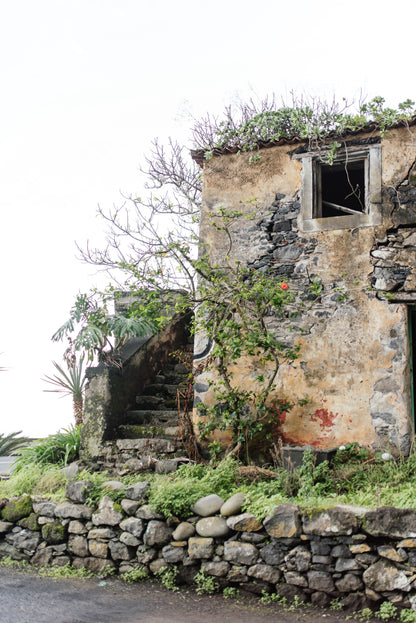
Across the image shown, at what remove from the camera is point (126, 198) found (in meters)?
10.9

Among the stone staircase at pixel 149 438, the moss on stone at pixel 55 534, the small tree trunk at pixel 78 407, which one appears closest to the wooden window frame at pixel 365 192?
the stone staircase at pixel 149 438

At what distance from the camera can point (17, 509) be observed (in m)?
6.50

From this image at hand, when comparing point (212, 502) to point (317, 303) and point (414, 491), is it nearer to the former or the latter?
point (414, 491)

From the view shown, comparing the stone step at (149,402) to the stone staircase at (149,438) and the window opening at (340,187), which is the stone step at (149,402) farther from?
the window opening at (340,187)

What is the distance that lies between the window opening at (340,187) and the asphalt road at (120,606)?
464 cm

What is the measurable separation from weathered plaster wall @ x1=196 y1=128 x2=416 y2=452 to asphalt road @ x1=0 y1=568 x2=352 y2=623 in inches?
94.4

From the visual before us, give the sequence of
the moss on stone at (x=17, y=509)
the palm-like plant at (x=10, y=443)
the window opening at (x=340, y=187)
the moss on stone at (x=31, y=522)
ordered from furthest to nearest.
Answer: the palm-like plant at (x=10, y=443)
the window opening at (x=340, y=187)
the moss on stone at (x=17, y=509)
the moss on stone at (x=31, y=522)

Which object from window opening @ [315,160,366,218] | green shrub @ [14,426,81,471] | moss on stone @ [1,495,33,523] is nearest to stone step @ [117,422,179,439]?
green shrub @ [14,426,81,471]

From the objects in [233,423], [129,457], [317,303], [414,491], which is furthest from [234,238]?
[414,491]

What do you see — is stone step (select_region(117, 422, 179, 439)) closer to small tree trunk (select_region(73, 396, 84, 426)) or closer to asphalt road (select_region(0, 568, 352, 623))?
small tree trunk (select_region(73, 396, 84, 426))

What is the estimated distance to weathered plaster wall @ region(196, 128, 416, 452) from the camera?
6762mm

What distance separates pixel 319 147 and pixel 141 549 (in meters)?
5.42

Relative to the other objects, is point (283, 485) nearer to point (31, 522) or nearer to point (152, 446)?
point (152, 446)

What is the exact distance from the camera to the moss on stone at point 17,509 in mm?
6484
